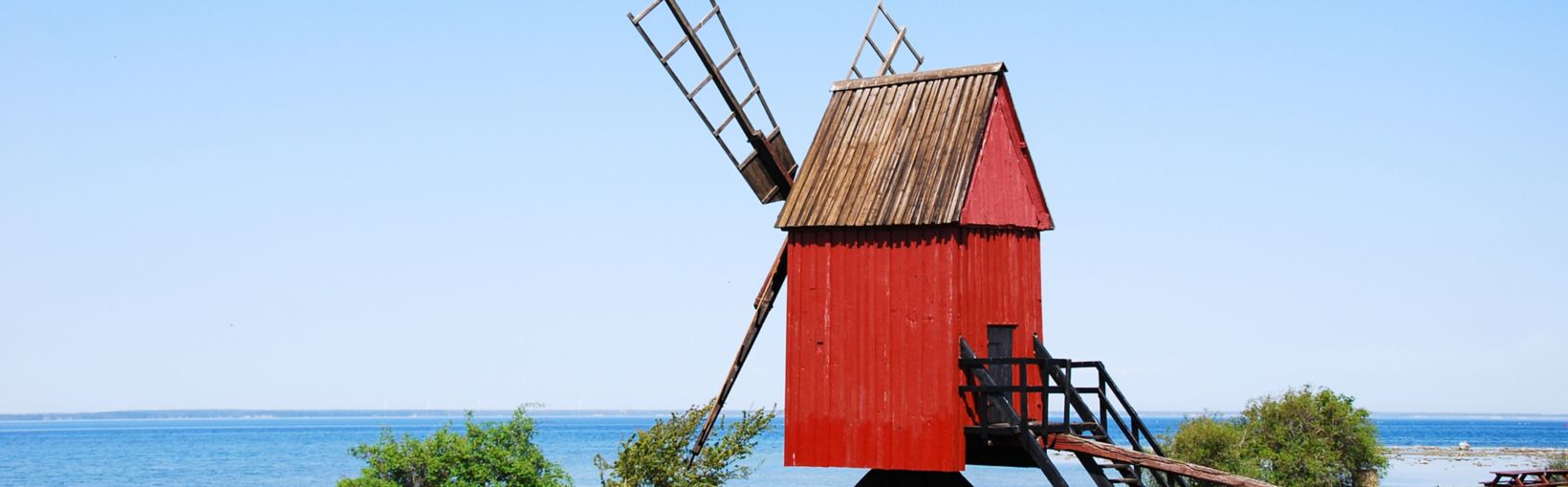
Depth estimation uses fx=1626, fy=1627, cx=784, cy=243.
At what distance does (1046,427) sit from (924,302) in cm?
219

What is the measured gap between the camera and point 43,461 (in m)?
124

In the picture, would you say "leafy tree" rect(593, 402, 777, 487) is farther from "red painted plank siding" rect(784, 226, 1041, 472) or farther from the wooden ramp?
the wooden ramp

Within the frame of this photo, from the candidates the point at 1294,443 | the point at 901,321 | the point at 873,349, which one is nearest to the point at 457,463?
the point at 873,349

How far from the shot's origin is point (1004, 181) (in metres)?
21.7

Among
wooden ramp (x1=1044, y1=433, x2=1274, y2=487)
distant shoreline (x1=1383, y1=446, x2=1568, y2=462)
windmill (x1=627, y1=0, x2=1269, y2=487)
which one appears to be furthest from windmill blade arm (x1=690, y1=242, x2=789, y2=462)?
distant shoreline (x1=1383, y1=446, x2=1568, y2=462)

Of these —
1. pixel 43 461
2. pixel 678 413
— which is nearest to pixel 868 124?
pixel 678 413

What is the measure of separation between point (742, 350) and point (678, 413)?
3098 mm

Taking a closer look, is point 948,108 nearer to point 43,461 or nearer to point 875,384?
point 875,384

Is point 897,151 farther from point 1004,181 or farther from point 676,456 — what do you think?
point 676,456

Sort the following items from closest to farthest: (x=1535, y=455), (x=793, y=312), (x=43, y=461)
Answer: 1. (x=793, y=312)
2. (x=1535, y=455)
3. (x=43, y=461)

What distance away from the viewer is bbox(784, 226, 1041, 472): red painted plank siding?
1991cm

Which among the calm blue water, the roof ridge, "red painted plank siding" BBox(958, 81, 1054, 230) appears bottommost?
the calm blue water

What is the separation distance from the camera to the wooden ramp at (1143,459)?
739 inches

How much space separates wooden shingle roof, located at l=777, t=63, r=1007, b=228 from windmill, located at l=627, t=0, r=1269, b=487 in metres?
0.02
